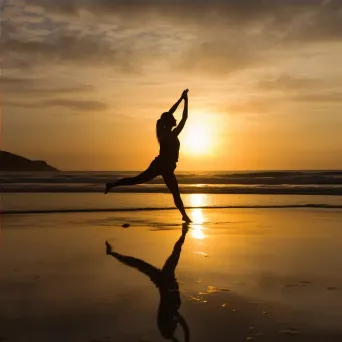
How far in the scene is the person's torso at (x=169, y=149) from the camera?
12.2 meters

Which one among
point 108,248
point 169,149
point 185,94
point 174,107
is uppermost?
point 185,94

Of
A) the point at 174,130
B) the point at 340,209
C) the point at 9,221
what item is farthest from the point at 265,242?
the point at 340,209

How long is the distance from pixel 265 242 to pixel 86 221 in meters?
4.98

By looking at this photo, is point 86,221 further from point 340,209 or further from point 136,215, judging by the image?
point 340,209

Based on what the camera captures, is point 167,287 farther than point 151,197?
No

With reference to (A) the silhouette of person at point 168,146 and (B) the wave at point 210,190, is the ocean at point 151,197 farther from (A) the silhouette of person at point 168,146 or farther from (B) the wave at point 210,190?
(A) the silhouette of person at point 168,146

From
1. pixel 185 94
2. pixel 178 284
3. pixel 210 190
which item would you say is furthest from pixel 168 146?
pixel 210 190

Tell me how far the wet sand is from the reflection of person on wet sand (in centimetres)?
5

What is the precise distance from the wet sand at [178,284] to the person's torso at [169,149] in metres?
1.72

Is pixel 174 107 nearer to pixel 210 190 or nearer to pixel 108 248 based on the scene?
pixel 108 248

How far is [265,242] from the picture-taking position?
9.38m

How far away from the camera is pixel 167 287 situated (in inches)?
232

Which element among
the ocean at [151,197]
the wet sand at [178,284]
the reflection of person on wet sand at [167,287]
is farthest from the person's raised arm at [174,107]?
the ocean at [151,197]

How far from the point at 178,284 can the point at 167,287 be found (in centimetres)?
17
